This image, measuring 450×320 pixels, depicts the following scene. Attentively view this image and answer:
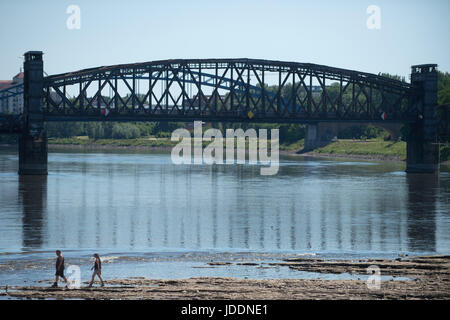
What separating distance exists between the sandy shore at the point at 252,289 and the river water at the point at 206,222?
284cm

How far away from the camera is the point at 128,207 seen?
72.7m

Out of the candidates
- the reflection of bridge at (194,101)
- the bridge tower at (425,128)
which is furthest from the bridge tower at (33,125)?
the bridge tower at (425,128)

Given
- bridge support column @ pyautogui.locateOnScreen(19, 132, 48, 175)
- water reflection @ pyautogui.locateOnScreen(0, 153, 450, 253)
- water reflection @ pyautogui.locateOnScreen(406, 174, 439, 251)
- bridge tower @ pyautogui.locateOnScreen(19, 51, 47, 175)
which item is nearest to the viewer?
water reflection @ pyautogui.locateOnScreen(0, 153, 450, 253)

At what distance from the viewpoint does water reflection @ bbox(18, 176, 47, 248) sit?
51.4 metres

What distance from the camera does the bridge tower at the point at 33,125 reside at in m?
110

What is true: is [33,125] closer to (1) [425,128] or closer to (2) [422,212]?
(2) [422,212]

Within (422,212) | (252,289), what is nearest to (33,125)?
(422,212)

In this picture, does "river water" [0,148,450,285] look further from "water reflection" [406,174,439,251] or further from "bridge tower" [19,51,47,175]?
"bridge tower" [19,51,47,175]

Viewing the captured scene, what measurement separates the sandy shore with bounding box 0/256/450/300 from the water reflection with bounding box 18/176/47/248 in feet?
48.9

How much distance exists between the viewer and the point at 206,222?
6203 centimetres

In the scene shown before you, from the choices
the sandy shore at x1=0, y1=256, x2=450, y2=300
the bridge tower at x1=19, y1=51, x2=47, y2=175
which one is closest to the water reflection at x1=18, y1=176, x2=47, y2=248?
the bridge tower at x1=19, y1=51, x2=47, y2=175
